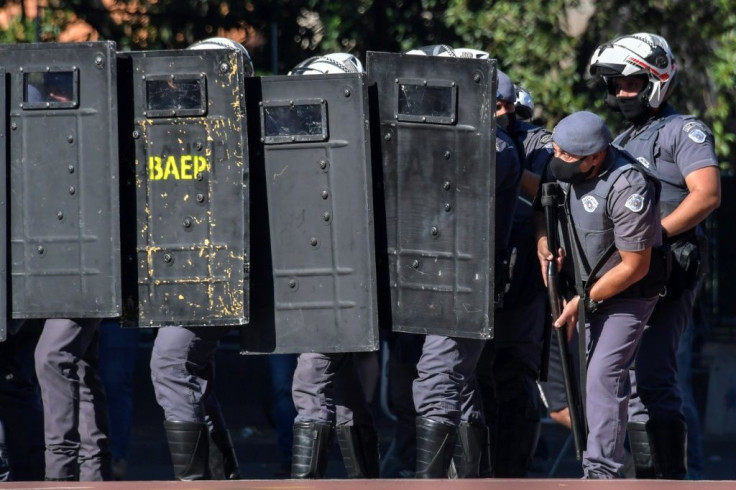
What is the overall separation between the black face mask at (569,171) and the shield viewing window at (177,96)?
1.42 metres

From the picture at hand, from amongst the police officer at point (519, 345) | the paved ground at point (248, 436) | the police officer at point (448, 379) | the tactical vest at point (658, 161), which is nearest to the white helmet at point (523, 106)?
the police officer at point (519, 345)

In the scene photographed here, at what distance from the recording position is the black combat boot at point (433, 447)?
5.95m

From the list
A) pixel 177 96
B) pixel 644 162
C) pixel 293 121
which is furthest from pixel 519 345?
pixel 177 96

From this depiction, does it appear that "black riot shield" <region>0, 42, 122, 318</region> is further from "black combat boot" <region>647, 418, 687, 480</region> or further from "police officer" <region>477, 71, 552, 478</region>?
"black combat boot" <region>647, 418, 687, 480</region>

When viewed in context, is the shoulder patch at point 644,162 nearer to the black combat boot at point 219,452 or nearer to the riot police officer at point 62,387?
the black combat boot at point 219,452

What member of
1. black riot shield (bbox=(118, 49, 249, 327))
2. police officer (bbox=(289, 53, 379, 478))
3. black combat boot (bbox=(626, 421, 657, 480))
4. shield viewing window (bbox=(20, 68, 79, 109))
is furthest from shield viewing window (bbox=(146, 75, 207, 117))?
black combat boot (bbox=(626, 421, 657, 480))

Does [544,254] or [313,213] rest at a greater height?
[313,213]

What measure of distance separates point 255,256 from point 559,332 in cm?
130

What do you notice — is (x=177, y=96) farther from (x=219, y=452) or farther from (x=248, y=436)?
(x=248, y=436)

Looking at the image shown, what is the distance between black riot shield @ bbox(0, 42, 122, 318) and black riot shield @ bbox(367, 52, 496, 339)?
3.49ft

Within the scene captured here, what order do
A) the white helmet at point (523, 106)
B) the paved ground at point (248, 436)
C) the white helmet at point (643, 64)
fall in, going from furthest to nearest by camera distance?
the paved ground at point (248, 436)
the white helmet at point (523, 106)
the white helmet at point (643, 64)

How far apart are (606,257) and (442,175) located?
2.49ft

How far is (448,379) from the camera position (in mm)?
5980

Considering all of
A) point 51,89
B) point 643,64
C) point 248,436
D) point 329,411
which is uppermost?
point 643,64
